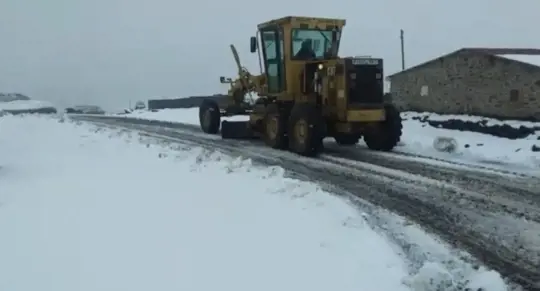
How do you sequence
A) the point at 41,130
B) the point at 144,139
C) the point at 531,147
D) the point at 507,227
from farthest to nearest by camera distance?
the point at 41,130
the point at 144,139
the point at 531,147
the point at 507,227

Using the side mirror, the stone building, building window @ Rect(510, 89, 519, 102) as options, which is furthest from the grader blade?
building window @ Rect(510, 89, 519, 102)

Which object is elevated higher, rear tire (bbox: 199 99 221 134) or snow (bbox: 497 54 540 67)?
snow (bbox: 497 54 540 67)

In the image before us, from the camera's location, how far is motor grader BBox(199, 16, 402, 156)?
42.4 feet

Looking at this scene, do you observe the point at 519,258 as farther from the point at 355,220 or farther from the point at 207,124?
the point at 207,124

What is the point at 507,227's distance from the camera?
6.72 meters

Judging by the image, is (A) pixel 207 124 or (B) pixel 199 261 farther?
(A) pixel 207 124

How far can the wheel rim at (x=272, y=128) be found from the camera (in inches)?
569

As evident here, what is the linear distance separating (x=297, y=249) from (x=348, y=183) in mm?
3871

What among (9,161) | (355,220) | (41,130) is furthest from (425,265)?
(41,130)

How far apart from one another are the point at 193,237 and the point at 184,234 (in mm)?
158

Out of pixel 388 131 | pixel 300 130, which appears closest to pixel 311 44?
pixel 300 130

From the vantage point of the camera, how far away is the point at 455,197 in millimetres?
8219

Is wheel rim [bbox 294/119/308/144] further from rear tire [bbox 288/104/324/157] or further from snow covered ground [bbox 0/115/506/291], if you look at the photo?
snow covered ground [bbox 0/115/506/291]

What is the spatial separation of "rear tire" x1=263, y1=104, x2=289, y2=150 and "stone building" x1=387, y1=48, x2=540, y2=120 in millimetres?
9048
